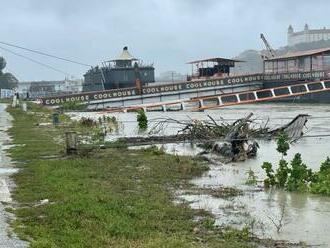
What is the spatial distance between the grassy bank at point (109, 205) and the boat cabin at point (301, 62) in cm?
5951

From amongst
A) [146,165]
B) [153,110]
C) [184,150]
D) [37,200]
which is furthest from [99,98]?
[37,200]

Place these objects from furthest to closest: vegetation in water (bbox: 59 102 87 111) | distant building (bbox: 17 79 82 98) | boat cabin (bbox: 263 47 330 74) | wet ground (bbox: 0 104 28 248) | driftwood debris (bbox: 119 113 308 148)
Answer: distant building (bbox: 17 79 82 98) → boat cabin (bbox: 263 47 330 74) → vegetation in water (bbox: 59 102 87 111) → driftwood debris (bbox: 119 113 308 148) → wet ground (bbox: 0 104 28 248)

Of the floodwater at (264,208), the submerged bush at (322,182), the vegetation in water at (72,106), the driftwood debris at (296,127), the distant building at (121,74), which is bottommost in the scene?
the floodwater at (264,208)

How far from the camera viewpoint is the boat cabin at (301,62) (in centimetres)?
7250

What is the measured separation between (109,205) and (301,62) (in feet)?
231

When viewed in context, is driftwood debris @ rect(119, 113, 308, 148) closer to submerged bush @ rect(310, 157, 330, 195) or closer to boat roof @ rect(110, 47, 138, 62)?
submerged bush @ rect(310, 157, 330, 195)

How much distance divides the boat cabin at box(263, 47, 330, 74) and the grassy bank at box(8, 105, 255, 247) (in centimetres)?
5951

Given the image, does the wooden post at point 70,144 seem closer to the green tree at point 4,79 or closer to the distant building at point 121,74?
the distant building at point 121,74

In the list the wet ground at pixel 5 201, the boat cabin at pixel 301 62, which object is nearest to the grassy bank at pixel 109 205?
the wet ground at pixel 5 201

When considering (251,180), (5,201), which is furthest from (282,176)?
(5,201)

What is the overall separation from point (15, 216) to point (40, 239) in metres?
1.73

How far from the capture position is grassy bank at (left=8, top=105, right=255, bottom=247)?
24.0 feet

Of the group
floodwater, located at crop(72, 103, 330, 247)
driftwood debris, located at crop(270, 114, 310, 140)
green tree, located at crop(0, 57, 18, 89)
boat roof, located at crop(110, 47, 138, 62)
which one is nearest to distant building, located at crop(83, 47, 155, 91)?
boat roof, located at crop(110, 47, 138, 62)

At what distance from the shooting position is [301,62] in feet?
251
